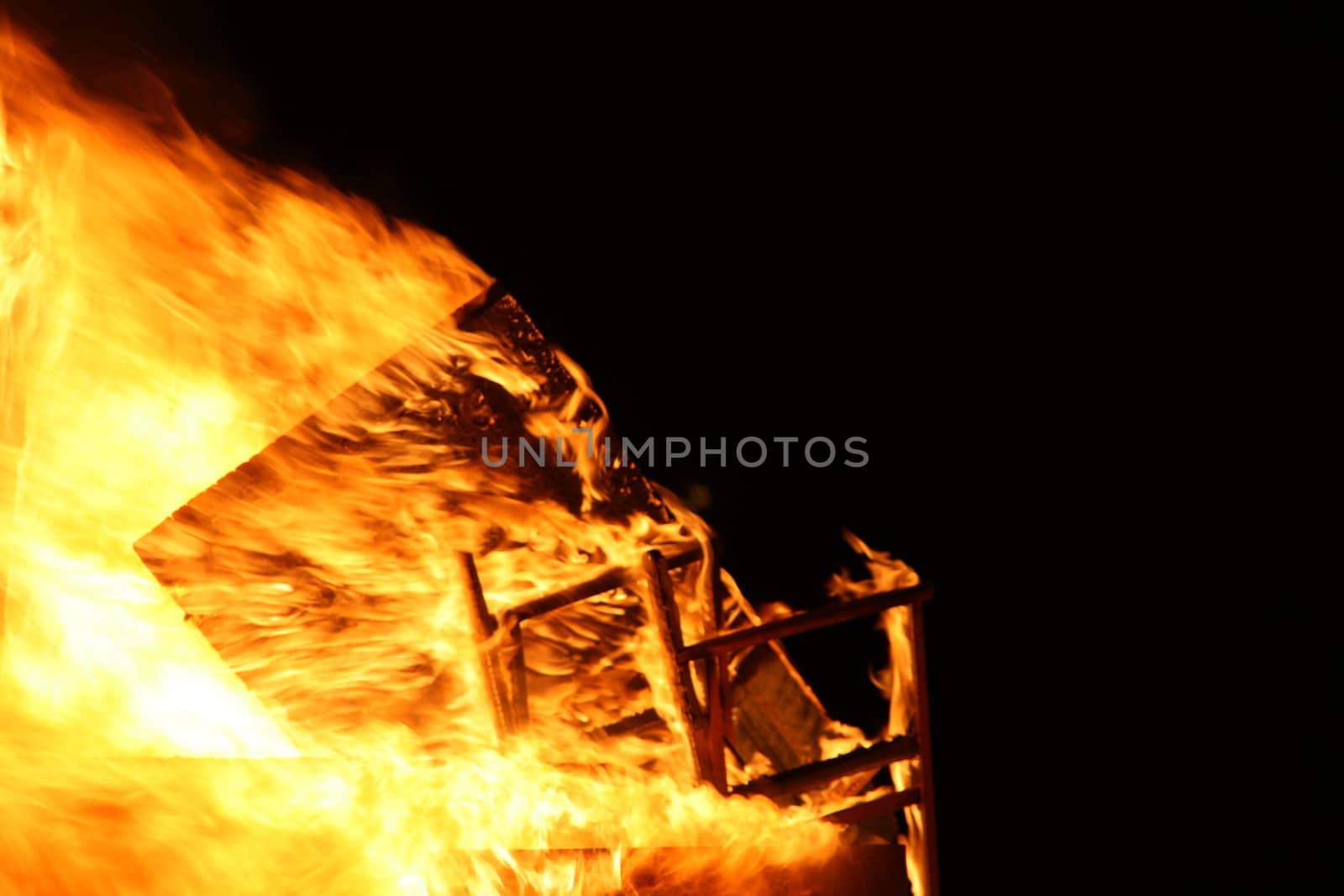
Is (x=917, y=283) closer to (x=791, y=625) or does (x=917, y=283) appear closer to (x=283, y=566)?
(x=791, y=625)

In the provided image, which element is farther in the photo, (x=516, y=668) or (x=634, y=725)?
(x=634, y=725)

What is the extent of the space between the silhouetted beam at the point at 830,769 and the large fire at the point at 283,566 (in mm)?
73

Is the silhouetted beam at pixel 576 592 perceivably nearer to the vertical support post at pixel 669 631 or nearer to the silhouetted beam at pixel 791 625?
the vertical support post at pixel 669 631

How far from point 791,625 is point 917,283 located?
1.82 metres

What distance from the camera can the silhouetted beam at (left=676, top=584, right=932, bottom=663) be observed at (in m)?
2.69

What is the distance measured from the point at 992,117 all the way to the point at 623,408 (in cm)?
203

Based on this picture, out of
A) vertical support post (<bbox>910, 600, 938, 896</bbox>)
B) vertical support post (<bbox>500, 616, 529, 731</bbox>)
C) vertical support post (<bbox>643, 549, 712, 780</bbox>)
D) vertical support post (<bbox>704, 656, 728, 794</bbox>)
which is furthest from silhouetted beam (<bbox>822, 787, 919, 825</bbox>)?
vertical support post (<bbox>500, 616, 529, 731</bbox>)

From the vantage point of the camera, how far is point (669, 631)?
Answer: 283 centimetres

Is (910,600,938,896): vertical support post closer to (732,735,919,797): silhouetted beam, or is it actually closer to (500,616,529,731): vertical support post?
(732,735,919,797): silhouetted beam

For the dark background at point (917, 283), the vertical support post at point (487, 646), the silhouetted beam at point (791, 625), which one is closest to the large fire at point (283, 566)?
the vertical support post at point (487, 646)

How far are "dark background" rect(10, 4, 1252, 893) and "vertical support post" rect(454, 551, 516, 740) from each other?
1121 millimetres

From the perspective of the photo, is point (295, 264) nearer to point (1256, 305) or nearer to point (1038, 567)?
point (1038, 567)

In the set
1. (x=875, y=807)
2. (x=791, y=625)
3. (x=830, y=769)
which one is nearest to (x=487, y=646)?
(x=791, y=625)

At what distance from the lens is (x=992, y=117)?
3.70 m
